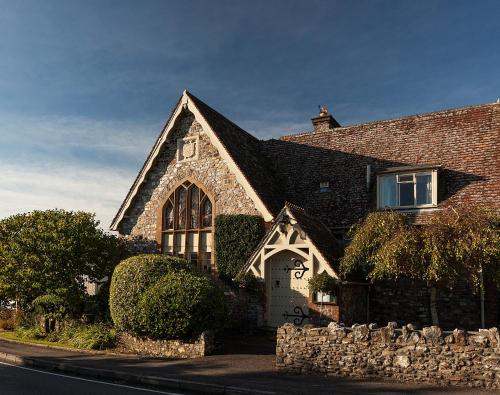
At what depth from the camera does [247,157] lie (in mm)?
21531

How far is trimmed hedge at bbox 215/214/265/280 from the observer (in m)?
18.6

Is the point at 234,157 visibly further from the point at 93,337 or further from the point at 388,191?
the point at 93,337

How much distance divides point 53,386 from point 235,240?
30.6 feet

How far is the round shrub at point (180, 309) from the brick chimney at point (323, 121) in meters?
13.9

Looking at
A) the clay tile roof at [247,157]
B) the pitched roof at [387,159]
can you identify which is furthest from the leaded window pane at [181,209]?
the pitched roof at [387,159]

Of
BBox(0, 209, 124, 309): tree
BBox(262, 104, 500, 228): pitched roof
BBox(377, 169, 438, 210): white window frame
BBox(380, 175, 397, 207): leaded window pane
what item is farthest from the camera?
BBox(0, 209, 124, 309): tree

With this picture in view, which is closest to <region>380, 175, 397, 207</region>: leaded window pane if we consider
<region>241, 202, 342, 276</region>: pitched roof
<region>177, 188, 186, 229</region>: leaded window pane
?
<region>241, 202, 342, 276</region>: pitched roof

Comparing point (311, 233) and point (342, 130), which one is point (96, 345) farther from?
point (342, 130)

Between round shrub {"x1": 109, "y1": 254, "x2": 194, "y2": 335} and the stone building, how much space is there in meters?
3.20

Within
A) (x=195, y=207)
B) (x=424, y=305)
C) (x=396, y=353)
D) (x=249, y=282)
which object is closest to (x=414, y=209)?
(x=424, y=305)

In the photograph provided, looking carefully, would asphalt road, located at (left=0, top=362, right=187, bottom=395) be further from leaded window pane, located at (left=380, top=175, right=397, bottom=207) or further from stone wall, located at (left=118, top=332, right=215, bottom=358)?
leaded window pane, located at (left=380, top=175, right=397, bottom=207)

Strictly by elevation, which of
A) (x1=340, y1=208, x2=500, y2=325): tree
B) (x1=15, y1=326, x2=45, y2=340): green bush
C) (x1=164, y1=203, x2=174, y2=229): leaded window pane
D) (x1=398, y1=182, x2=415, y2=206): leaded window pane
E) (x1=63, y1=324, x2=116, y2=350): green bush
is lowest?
(x1=15, y1=326, x2=45, y2=340): green bush

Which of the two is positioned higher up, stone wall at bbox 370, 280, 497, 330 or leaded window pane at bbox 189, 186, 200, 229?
leaded window pane at bbox 189, 186, 200, 229

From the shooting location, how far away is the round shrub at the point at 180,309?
14.1 m
